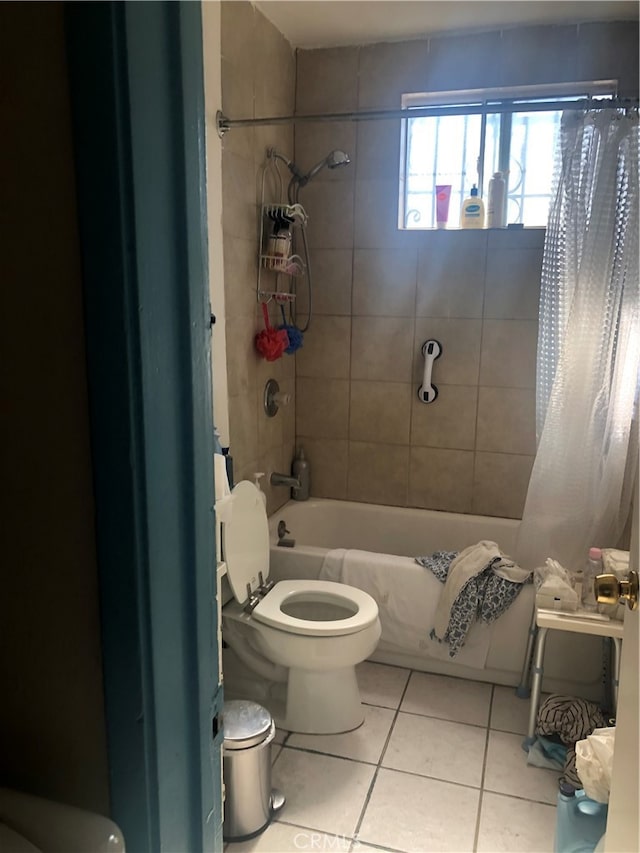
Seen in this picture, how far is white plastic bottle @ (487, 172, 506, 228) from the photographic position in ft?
9.58

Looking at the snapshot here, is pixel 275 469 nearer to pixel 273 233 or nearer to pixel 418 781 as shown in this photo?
pixel 273 233

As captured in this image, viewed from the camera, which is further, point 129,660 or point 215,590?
point 215,590

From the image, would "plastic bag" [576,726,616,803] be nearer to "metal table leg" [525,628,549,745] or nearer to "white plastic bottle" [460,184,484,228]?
"metal table leg" [525,628,549,745]

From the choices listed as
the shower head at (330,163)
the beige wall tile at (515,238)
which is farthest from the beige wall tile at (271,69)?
the beige wall tile at (515,238)

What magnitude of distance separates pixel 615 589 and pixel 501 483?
2029 millimetres

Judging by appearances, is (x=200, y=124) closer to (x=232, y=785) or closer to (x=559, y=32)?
(x=232, y=785)

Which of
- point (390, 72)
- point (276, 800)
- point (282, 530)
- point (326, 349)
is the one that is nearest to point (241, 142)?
point (390, 72)

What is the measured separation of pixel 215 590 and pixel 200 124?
1.88 ft

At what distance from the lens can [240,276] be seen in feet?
8.67

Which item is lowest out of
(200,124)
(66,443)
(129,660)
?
(129,660)

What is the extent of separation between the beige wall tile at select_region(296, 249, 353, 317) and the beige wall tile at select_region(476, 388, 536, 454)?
80 centimetres

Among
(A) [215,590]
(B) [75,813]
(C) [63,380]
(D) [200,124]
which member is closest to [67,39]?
(D) [200,124]

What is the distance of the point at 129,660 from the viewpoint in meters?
0.76

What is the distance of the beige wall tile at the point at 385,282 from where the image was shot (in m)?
3.11
